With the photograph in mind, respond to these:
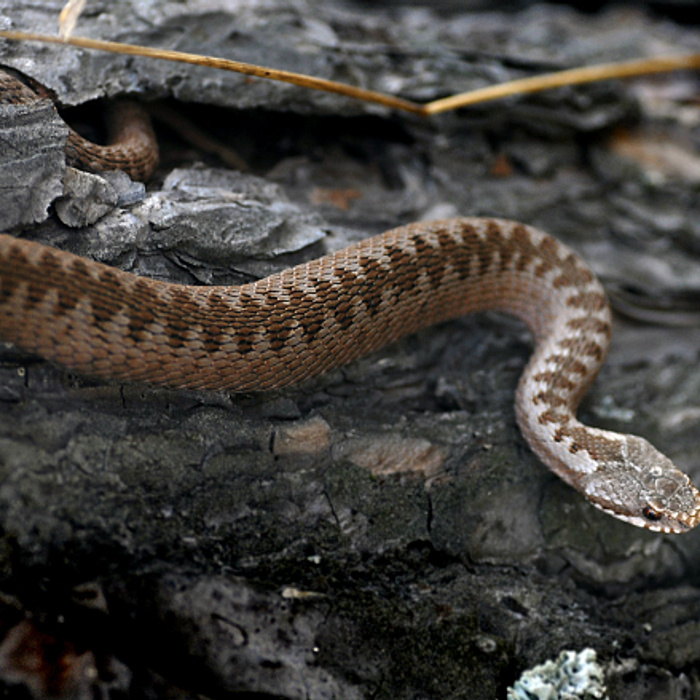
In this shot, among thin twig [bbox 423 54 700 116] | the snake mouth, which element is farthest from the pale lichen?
thin twig [bbox 423 54 700 116]

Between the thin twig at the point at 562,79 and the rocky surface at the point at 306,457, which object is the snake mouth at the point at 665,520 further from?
the thin twig at the point at 562,79

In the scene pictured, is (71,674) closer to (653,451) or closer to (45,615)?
(45,615)

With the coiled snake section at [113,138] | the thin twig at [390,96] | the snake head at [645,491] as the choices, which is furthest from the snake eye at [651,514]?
the coiled snake section at [113,138]

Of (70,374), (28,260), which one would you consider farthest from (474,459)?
(28,260)

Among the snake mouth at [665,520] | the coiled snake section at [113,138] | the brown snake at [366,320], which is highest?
the coiled snake section at [113,138]

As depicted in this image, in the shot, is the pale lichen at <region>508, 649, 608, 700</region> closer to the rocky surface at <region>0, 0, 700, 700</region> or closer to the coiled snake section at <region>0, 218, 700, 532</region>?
the rocky surface at <region>0, 0, 700, 700</region>

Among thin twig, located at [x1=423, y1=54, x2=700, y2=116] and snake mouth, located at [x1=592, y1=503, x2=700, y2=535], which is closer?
snake mouth, located at [x1=592, y1=503, x2=700, y2=535]
